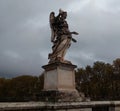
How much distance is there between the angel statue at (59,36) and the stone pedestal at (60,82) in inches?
16.6

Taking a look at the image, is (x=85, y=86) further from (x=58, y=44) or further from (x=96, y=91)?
(x=58, y=44)

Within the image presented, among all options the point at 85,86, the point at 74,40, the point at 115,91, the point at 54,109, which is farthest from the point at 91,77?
the point at 54,109

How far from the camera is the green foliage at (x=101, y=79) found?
4503cm

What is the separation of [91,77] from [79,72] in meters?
2.82

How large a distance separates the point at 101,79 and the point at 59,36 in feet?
117

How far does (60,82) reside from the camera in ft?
39.4

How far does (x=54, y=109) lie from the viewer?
9789 millimetres

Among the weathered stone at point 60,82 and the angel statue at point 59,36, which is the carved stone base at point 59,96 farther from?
the angel statue at point 59,36

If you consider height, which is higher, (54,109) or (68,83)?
(68,83)

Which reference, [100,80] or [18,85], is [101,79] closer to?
[100,80]

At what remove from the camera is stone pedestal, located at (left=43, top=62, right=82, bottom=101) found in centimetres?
1142

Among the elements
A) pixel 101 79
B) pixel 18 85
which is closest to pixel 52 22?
pixel 101 79

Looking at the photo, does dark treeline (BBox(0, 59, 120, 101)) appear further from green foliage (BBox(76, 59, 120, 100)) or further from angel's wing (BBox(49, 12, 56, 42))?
angel's wing (BBox(49, 12, 56, 42))

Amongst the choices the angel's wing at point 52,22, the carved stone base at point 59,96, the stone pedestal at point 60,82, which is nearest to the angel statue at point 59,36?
the angel's wing at point 52,22
